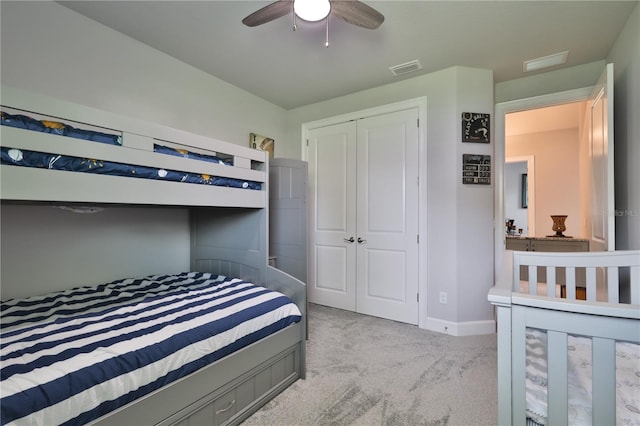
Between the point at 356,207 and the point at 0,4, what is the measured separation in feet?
10.2

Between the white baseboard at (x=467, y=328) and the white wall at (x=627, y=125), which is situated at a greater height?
the white wall at (x=627, y=125)

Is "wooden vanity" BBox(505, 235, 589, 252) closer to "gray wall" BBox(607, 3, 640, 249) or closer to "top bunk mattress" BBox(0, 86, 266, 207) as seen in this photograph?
"gray wall" BBox(607, 3, 640, 249)

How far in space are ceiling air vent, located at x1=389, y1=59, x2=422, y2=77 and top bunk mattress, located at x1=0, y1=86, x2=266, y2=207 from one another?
1756 millimetres

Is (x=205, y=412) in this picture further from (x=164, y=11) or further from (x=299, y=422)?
(x=164, y=11)

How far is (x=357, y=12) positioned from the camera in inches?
63.2

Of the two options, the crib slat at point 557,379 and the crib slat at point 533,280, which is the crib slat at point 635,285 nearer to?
the crib slat at point 533,280

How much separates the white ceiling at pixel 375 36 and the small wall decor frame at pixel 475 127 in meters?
0.46

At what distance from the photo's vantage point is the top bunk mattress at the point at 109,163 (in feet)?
3.90

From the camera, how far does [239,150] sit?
217cm

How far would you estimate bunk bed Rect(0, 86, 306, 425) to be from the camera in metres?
1.09

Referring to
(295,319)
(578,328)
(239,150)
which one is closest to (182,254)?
(239,150)

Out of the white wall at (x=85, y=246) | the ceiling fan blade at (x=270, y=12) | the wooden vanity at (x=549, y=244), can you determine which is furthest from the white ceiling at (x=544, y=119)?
the white wall at (x=85, y=246)

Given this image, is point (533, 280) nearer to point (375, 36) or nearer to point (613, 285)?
point (613, 285)

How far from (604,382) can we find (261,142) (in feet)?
11.2
